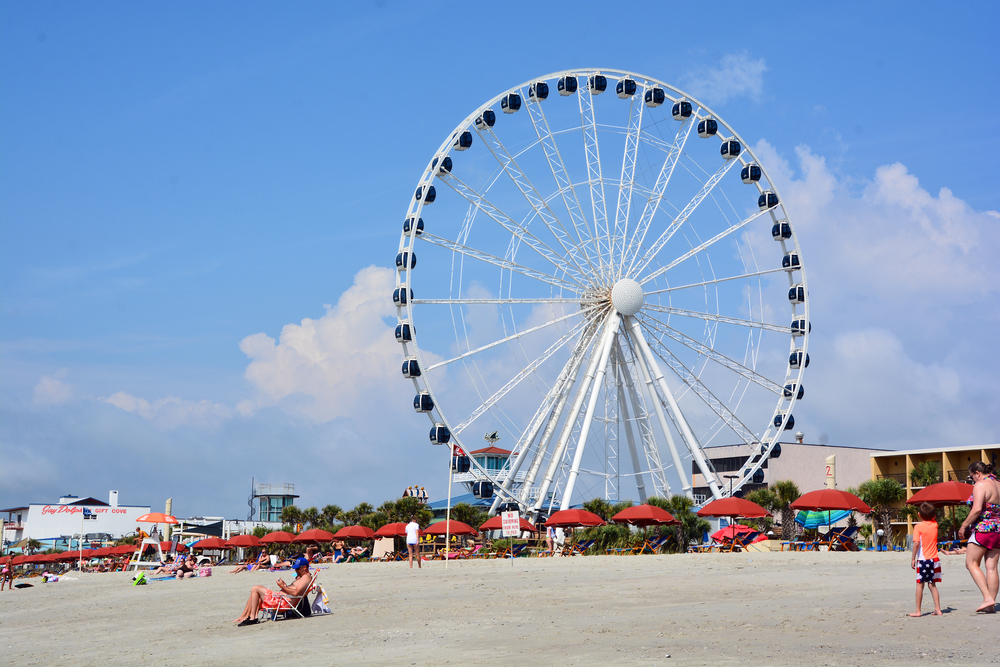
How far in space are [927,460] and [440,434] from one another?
2303 cm

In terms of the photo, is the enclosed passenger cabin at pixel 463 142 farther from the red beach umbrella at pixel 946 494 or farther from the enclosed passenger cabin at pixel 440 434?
the red beach umbrella at pixel 946 494

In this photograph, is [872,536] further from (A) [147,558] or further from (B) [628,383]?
(A) [147,558]

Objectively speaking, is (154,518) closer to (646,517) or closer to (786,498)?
(646,517)

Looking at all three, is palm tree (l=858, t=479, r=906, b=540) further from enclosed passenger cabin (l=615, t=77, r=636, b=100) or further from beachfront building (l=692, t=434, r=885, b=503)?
beachfront building (l=692, t=434, r=885, b=503)

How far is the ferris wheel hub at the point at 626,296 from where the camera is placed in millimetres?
37344

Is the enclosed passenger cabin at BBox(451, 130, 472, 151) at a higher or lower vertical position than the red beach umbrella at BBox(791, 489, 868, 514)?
higher

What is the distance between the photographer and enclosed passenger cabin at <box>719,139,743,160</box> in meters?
40.8

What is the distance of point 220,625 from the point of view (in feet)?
39.7

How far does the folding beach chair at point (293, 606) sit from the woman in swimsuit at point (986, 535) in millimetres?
7278

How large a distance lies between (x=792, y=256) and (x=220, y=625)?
34636 millimetres

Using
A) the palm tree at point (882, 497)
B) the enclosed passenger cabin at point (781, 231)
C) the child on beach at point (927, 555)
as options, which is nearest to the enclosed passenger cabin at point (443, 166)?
the enclosed passenger cabin at point (781, 231)

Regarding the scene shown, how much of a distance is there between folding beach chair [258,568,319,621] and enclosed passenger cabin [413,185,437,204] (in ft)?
85.1

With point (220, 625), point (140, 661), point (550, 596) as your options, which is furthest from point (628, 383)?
point (140, 661)

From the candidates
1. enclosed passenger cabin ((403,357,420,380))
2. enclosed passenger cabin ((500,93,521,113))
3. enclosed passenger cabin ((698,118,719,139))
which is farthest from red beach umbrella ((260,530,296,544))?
enclosed passenger cabin ((698,118,719,139))
